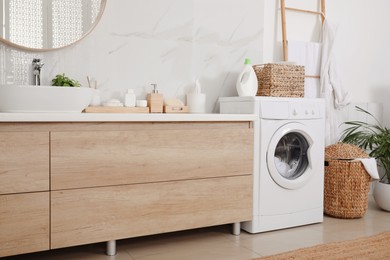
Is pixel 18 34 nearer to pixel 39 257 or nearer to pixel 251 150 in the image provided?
pixel 39 257

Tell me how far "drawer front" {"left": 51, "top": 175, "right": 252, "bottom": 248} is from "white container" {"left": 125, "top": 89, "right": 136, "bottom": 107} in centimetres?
58

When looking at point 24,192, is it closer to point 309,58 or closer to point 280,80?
point 280,80

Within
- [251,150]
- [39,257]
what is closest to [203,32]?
[251,150]

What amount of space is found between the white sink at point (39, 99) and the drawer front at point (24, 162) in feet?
0.44

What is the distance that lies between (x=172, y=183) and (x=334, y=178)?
4.13ft

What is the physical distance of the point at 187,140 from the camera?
2.19 meters

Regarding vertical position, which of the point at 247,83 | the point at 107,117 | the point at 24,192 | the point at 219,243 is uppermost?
the point at 247,83

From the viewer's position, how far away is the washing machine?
96.2 inches

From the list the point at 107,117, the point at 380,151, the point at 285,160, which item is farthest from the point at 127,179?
the point at 380,151

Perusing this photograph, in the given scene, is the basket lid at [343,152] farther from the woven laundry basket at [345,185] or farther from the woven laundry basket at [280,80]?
the woven laundry basket at [280,80]

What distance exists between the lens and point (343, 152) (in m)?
2.89

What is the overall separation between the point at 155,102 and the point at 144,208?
0.71 m

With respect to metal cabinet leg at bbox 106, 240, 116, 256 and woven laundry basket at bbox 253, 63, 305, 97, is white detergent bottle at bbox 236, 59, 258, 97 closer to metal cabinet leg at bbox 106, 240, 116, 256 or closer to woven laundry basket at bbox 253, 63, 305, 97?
woven laundry basket at bbox 253, 63, 305, 97

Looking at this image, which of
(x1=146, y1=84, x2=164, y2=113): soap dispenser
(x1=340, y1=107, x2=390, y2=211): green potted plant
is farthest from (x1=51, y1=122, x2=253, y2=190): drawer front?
(x1=340, y1=107, x2=390, y2=211): green potted plant
